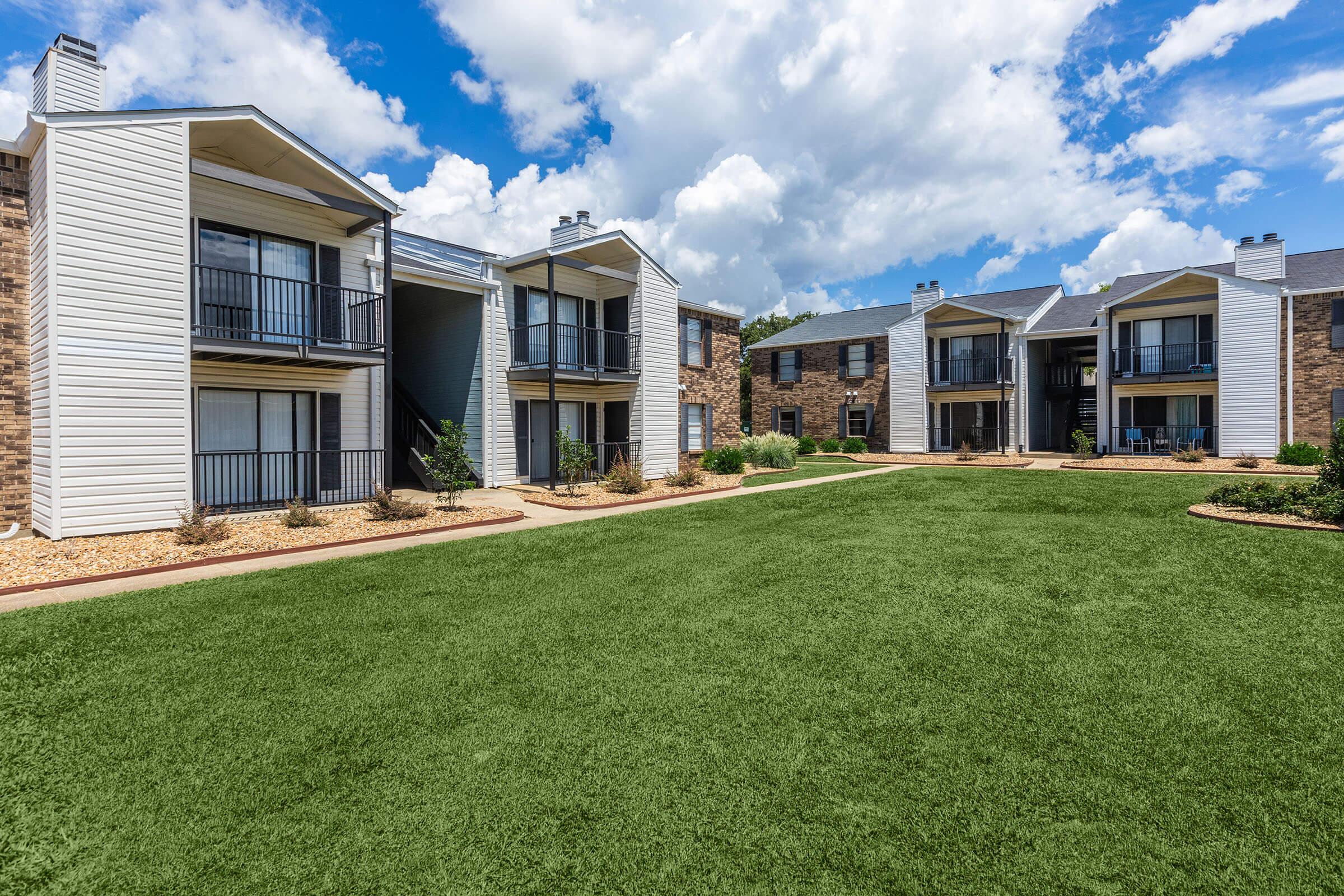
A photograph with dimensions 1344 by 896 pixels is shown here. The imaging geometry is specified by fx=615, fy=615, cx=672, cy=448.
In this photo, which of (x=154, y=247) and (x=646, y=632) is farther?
(x=154, y=247)

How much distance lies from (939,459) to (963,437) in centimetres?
488

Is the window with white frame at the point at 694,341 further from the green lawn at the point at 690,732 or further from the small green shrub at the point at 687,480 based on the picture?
the green lawn at the point at 690,732

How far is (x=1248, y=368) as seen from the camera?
20.8m

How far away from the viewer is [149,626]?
5418 mm

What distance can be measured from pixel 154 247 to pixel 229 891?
10.6 m

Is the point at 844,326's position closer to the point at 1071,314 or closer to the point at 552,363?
the point at 1071,314

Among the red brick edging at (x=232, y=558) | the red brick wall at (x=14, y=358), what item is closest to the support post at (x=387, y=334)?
the red brick edging at (x=232, y=558)

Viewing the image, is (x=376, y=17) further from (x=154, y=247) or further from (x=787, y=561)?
(x=787, y=561)

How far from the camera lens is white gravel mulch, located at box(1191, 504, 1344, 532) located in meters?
8.59

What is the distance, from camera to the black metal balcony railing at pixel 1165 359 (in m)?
22.1

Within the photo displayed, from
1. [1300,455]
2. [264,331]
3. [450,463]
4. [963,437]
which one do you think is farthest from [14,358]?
[963,437]

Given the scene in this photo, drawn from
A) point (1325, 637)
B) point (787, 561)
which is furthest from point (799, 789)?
point (1325, 637)

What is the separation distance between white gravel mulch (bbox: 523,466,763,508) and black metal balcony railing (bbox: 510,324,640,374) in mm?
3201

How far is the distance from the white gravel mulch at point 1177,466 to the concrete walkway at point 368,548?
10262 millimetres
